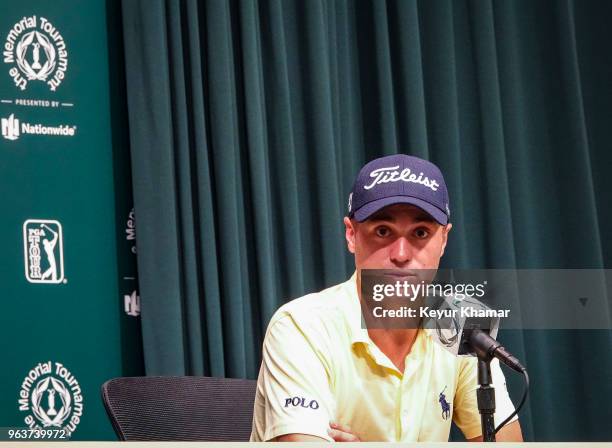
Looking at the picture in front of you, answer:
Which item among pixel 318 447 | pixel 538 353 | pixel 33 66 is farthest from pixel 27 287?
pixel 318 447

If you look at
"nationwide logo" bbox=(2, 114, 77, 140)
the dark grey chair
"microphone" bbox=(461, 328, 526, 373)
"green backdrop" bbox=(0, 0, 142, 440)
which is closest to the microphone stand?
"microphone" bbox=(461, 328, 526, 373)

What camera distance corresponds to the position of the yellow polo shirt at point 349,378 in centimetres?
190

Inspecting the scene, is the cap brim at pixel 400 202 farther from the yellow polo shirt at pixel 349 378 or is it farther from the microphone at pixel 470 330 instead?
the microphone at pixel 470 330

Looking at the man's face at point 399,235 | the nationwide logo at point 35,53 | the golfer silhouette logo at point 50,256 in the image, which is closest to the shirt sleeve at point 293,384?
the man's face at point 399,235

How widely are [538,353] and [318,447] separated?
259 centimetres

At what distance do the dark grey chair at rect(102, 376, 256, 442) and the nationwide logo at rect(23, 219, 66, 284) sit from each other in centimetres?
83

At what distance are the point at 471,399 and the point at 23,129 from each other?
5.30 feet

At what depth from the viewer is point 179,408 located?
2270mm

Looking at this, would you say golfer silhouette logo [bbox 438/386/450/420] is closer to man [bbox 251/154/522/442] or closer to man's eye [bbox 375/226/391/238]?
man [bbox 251/154/522/442]

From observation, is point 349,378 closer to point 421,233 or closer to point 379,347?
point 379,347

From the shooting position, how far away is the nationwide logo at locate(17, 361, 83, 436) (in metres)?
2.88

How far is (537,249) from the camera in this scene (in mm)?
3592

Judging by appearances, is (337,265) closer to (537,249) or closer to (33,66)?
(537,249)

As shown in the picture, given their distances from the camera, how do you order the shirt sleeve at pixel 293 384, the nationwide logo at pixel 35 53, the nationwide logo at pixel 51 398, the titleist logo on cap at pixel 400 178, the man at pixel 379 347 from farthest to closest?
1. the nationwide logo at pixel 35 53
2. the nationwide logo at pixel 51 398
3. the titleist logo on cap at pixel 400 178
4. the man at pixel 379 347
5. the shirt sleeve at pixel 293 384
